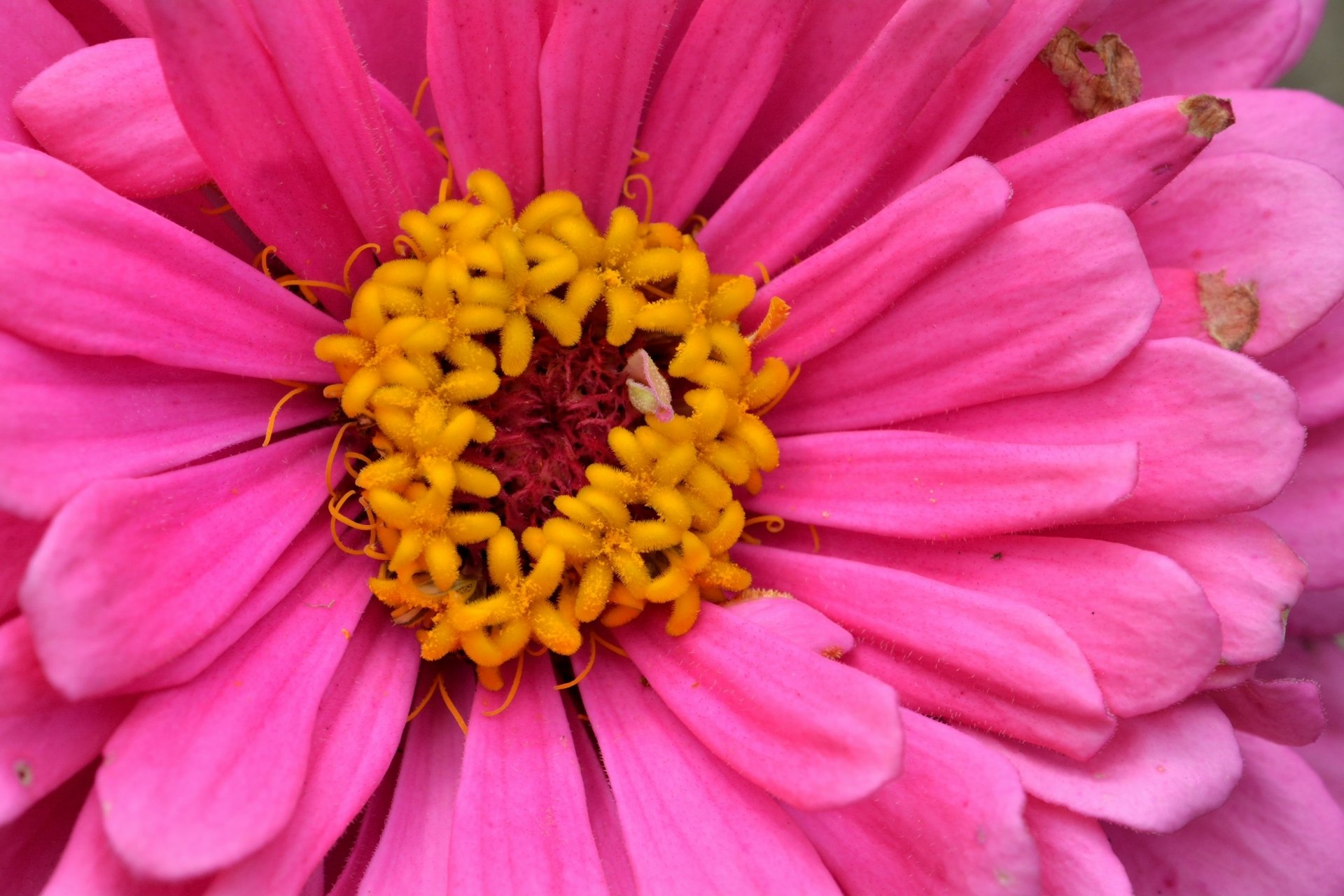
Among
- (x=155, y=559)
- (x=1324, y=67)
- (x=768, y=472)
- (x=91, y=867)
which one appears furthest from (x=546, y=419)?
(x=1324, y=67)

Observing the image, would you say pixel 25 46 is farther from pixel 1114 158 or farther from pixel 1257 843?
pixel 1257 843

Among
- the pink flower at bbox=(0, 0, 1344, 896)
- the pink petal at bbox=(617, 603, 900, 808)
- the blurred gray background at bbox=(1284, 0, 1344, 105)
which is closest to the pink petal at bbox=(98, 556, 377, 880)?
the pink flower at bbox=(0, 0, 1344, 896)

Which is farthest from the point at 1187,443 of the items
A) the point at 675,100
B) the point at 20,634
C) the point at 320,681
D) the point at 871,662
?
the point at 20,634

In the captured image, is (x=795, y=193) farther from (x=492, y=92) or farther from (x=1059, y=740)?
(x=1059, y=740)

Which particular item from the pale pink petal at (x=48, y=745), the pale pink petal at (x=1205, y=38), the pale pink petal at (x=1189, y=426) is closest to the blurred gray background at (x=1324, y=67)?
the pale pink petal at (x=1205, y=38)

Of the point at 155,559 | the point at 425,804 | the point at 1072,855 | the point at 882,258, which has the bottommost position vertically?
the point at 1072,855
